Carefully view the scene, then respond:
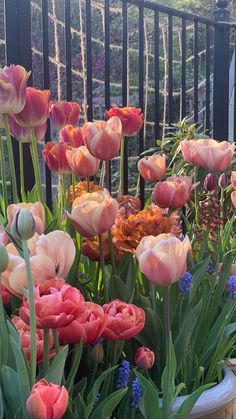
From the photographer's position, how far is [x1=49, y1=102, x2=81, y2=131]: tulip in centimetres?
114

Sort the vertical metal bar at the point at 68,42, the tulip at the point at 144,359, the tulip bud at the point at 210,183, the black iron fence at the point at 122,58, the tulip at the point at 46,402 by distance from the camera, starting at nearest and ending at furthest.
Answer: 1. the tulip at the point at 46,402
2. the tulip at the point at 144,359
3. the tulip bud at the point at 210,183
4. the black iron fence at the point at 122,58
5. the vertical metal bar at the point at 68,42

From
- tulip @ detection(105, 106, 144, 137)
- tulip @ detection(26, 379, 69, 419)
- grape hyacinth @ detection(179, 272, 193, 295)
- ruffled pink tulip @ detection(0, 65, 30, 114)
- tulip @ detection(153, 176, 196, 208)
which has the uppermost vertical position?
ruffled pink tulip @ detection(0, 65, 30, 114)

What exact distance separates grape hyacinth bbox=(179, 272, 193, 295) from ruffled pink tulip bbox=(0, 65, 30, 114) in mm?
344

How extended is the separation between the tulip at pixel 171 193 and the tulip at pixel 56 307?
1.31 ft

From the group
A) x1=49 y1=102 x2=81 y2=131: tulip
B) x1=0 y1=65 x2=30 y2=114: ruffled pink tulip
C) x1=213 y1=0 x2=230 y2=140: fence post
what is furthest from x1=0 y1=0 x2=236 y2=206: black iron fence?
x1=0 y1=65 x2=30 y2=114: ruffled pink tulip

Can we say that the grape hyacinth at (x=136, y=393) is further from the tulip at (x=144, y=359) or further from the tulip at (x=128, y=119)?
the tulip at (x=128, y=119)

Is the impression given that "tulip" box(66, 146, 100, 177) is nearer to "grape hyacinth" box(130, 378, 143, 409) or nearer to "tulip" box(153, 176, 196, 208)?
"tulip" box(153, 176, 196, 208)

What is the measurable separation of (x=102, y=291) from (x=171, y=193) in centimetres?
20

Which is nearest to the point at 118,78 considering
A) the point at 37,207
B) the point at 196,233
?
the point at 196,233

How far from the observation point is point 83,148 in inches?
38.7

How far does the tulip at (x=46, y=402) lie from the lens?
0.53 metres

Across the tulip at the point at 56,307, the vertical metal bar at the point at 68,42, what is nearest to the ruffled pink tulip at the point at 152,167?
the tulip at the point at 56,307

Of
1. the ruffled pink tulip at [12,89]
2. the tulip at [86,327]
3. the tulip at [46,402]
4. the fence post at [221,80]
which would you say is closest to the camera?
the tulip at [46,402]

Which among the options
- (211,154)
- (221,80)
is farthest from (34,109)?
(221,80)
